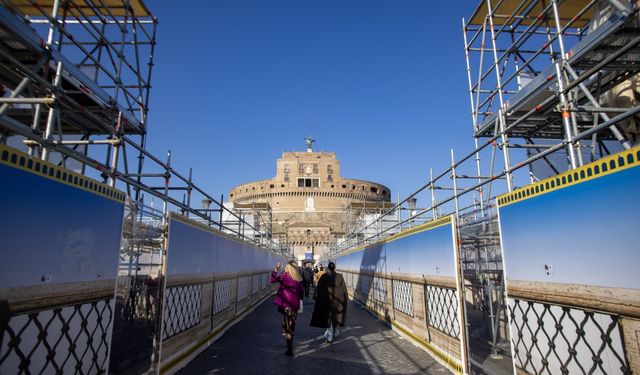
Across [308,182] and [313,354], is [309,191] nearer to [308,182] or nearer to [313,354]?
[308,182]

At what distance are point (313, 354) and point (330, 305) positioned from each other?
147cm

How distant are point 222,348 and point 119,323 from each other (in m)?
3.30

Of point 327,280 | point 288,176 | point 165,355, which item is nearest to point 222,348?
point 165,355

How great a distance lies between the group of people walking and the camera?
6985mm

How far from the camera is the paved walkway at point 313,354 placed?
19.0 feet

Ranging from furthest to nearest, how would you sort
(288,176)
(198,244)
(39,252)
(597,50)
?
(288,176)
(198,244)
(597,50)
(39,252)

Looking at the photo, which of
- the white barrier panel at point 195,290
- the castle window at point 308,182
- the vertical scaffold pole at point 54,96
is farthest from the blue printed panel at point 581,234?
the castle window at point 308,182

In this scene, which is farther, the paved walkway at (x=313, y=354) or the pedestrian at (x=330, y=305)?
the pedestrian at (x=330, y=305)

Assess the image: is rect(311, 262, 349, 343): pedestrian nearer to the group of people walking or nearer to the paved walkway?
the group of people walking

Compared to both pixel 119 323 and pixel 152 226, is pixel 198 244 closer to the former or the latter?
pixel 152 226

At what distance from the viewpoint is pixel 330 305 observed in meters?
8.16

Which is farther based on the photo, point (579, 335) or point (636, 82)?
point (636, 82)

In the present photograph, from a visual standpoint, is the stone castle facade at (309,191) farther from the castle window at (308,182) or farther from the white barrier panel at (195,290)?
the white barrier panel at (195,290)

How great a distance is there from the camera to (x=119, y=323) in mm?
4242
